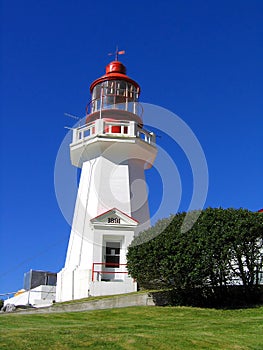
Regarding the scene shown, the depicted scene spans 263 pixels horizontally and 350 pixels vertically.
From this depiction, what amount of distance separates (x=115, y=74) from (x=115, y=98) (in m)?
1.63

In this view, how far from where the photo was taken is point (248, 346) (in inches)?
414

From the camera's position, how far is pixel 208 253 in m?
17.0

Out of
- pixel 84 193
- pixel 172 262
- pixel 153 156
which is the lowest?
pixel 172 262

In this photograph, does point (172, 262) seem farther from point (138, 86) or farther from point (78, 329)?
point (138, 86)

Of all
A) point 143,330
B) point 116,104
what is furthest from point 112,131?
point 143,330

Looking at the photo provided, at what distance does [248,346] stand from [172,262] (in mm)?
6980

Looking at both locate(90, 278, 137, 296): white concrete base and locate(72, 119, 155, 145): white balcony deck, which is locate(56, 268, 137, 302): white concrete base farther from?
locate(72, 119, 155, 145): white balcony deck

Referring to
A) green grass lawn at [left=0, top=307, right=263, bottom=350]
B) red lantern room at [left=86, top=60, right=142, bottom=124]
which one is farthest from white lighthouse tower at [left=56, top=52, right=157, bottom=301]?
green grass lawn at [left=0, top=307, right=263, bottom=350]

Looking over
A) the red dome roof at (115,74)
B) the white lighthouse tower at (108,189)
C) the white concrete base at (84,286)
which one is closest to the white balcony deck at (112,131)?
the white lighthouse tower at (108,189)

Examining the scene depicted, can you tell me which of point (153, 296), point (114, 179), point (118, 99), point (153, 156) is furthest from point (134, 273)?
point (118, 99)

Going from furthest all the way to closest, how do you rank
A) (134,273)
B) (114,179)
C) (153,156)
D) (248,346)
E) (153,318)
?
(153,156) < (114,179) < (134,273) < (153,318) < (248,346)

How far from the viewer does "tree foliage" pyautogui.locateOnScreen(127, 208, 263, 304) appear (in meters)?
17.1

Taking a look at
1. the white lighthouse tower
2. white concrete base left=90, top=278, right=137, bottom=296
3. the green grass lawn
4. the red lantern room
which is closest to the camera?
the green grass lawn

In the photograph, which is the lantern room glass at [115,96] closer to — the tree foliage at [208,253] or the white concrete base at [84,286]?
the white concrete base at [84,286]
